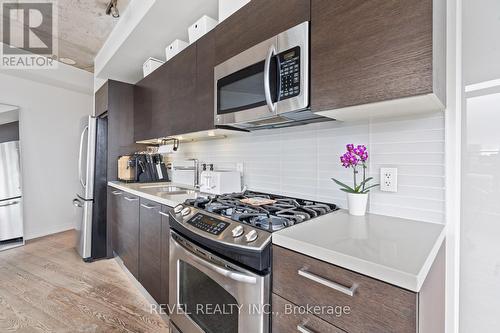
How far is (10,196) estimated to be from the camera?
324 centimetres

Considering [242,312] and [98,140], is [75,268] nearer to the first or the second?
[98,140]

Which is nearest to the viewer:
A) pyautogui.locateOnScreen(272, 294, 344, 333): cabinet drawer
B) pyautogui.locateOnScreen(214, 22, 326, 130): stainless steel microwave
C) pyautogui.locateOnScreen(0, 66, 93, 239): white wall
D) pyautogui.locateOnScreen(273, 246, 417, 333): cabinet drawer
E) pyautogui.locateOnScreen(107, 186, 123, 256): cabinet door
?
pyautogui.locateOnScreen(273, 246, 417, 333): cabinet drawer

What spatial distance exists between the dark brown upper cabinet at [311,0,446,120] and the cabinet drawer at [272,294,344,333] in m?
0.79

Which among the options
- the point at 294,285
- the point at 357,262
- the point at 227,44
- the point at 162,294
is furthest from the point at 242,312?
the point at 227,44

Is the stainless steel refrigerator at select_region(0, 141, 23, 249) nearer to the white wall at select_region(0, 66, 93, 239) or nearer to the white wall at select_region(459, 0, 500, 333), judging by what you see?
the white wall at select_region(0, 66, 93, 239)

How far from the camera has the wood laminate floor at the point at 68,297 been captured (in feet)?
5.64

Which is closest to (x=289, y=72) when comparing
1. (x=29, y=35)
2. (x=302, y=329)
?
(x=302, y=329)

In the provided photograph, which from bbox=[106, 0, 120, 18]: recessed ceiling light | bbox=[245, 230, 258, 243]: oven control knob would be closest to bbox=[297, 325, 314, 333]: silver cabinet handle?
bbox=[245, 230, 258, 243]: oven control knob

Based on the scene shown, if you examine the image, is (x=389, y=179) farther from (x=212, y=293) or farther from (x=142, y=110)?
(x=142, y=110)

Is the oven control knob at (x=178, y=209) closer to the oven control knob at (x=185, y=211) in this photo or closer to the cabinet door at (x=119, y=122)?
the oven control knob at (x=185, y=211)

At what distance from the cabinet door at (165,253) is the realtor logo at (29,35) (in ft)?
8.06

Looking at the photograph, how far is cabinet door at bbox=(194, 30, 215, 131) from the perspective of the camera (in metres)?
1.69

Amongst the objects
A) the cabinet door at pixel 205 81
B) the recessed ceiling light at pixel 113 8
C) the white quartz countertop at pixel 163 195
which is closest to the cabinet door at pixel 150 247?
the white quartz countertop at pixel 163 195

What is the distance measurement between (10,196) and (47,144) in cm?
93
